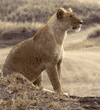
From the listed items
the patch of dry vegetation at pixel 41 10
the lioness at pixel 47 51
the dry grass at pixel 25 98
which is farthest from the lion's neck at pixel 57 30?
the patch of dry vegetation at pixel 41 10

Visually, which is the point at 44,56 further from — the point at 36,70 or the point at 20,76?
the point at 20,76

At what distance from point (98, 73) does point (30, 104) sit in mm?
2867

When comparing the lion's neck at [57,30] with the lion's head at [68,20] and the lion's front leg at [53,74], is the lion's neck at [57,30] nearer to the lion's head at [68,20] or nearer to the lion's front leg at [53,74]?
the lion's head at [68,20]

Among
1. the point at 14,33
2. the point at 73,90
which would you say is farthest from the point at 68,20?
the point at 14,33

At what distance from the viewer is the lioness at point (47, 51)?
3.63 meters

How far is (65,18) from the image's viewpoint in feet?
12.0

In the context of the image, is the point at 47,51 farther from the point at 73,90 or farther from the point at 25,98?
the point at 73,90

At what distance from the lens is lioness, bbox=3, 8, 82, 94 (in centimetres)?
363

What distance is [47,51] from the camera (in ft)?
11.8

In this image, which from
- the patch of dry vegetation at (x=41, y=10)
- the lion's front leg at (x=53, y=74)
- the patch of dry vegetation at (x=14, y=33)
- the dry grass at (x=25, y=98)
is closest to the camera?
the dry grass at (x=25, y=98)

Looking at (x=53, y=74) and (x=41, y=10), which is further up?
(x=41, y=10)

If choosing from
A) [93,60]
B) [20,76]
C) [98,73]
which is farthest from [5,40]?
[20,76]

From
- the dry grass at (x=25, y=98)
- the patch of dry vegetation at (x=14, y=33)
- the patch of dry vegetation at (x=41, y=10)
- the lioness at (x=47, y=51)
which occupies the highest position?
the patch of dry vegetation at (x=41, y=10)

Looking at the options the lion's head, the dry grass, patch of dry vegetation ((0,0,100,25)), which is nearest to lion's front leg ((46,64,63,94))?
the dry grass
